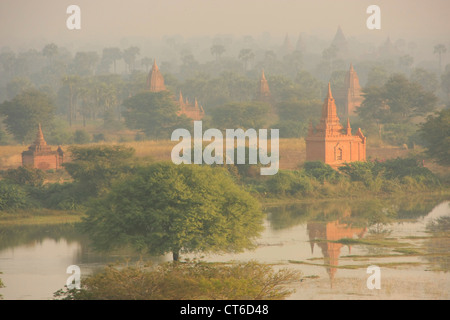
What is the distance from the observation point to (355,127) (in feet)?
202

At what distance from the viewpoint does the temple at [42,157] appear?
1781 inches

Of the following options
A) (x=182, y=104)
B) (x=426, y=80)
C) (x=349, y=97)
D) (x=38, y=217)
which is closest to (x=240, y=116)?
(x=182, y=104)

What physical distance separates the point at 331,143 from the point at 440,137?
18.9 feet

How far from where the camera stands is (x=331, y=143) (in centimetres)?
4325

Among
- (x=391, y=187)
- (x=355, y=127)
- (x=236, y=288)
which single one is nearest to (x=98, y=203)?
(x=236, y=288)

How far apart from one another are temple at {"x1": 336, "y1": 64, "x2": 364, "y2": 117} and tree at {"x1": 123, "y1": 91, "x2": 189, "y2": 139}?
25.0m

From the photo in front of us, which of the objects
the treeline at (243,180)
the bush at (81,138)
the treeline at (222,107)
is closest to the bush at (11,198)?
the treeline at (243,180)

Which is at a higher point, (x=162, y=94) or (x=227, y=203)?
(x=162, y=94)

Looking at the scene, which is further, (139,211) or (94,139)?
(94,139)

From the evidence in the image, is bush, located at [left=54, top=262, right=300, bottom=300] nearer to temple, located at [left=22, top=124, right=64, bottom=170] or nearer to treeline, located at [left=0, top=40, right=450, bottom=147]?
temple, located at [left=22, top=124, right=64, bottom=170]

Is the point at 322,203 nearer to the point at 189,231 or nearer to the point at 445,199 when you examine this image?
the point at 445,199

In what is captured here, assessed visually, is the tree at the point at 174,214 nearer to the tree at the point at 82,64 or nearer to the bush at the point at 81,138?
the bush at the point at 81,138
